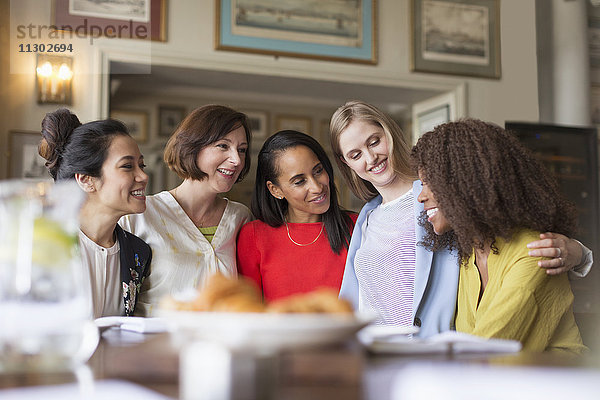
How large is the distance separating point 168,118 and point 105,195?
180 inches

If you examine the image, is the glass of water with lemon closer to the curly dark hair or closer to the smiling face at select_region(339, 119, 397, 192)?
the curly dark hair

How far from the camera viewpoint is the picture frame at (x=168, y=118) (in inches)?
253

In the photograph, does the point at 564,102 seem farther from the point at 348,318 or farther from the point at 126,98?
the point at 348,318

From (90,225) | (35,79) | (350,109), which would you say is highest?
(35,79)

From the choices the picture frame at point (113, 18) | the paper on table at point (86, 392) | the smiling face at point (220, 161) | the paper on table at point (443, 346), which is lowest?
the paper on table at point (443, 346)

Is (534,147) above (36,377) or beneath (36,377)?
above

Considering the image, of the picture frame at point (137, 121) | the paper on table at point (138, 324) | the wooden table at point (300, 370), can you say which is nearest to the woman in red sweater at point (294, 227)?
the paper on table at point (138, 324)

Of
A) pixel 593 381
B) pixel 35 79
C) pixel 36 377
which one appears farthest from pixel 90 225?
pixel 35 79

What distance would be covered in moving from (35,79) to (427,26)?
9.88ft

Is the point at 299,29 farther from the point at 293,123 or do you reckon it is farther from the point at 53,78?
the point at 293,123

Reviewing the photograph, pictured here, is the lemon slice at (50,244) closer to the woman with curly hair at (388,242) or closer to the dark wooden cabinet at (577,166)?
the woman with curly hair at (388,242)

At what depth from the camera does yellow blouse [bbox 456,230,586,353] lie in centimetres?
140

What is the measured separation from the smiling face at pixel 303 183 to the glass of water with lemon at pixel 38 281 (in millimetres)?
1668

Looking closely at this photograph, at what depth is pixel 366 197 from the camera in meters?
2.48
